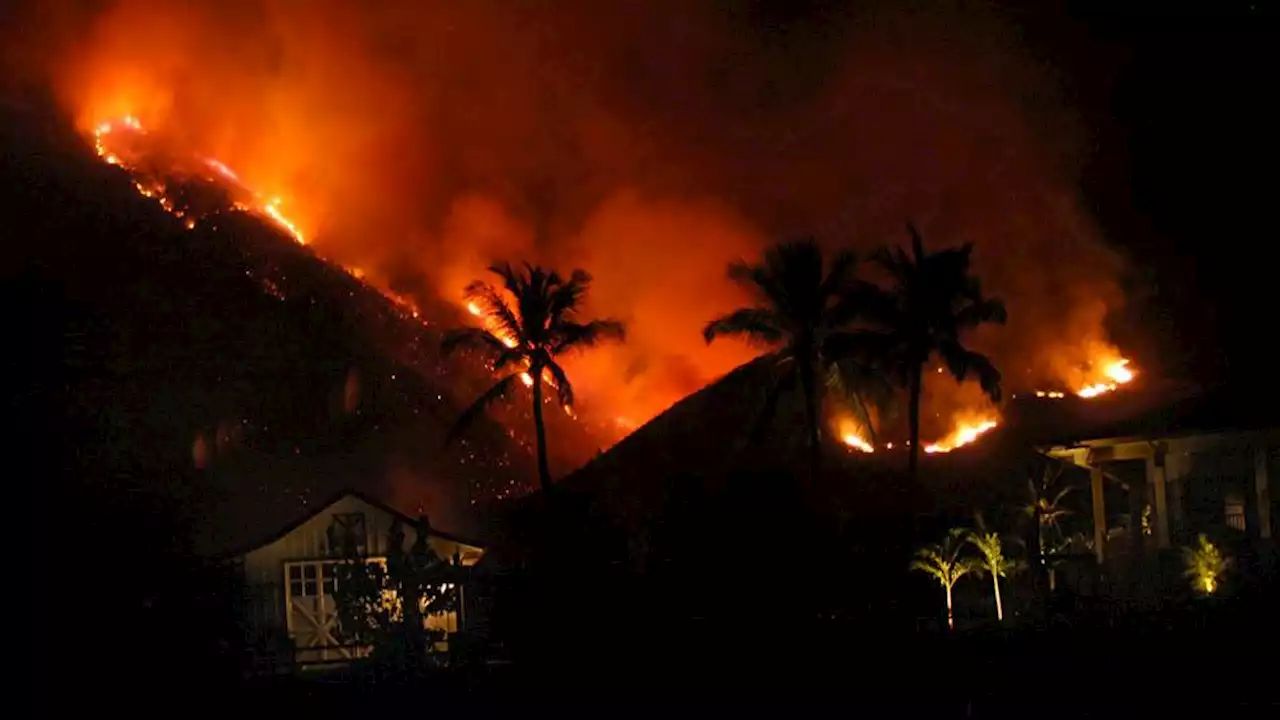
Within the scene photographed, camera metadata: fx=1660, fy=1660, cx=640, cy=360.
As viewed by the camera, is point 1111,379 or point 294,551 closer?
point 294,551

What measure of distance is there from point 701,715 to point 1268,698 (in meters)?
7.71

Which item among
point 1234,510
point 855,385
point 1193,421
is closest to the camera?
point 1193,421

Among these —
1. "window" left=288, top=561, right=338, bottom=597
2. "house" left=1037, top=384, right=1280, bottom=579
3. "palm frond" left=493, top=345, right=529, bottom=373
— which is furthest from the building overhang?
"window" left=288, top=561, right=338, bottom=597

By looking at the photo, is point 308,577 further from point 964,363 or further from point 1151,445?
point 1151,445

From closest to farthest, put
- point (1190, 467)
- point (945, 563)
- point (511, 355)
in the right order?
point (945, 563) → point (511, 355) → point (1190, 467)

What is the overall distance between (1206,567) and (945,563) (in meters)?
5.84

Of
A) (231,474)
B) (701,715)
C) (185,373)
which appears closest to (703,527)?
(701,715)

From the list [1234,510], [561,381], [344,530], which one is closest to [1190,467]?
[1234,510]

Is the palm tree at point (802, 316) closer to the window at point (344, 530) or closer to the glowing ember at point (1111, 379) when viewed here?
the window at point (344, 530)

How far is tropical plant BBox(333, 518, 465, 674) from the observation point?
28.6 metres

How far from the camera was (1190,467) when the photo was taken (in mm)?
41000

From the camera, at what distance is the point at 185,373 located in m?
71.5

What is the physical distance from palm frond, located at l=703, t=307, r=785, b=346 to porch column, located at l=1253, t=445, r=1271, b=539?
1116 centimetres

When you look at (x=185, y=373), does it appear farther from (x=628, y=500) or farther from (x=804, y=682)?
(x=804, y=682)
